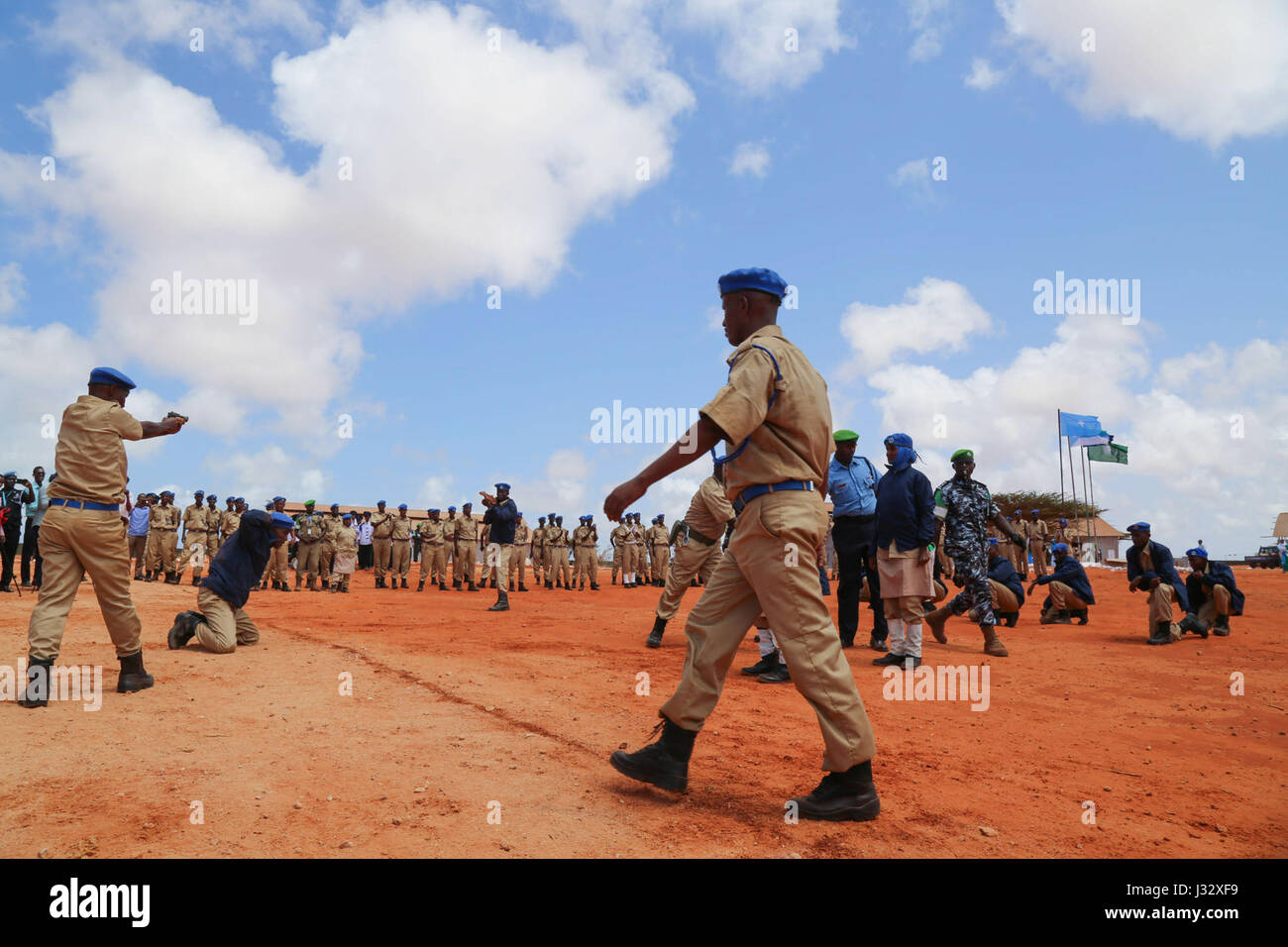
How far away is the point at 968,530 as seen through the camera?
847 cm

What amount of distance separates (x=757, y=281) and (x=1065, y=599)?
10.2 meters

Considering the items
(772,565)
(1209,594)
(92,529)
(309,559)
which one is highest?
(92,529)

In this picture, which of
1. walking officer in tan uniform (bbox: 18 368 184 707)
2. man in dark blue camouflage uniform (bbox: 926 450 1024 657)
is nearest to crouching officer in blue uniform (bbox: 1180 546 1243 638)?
man in dark blue camouflage uniform (bbox: 926 450 1024 657)

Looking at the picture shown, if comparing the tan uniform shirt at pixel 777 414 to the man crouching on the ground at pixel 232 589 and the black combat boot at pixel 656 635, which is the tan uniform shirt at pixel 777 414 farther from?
the man crouching on the ground at pixel 232 589

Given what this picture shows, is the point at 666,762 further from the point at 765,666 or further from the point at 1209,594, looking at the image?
the point at 1209,594

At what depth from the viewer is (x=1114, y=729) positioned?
16.4 feet

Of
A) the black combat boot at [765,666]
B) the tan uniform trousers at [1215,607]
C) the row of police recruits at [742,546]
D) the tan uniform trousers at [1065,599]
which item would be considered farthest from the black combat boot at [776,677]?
the tan uniform trousers at [1065,599]

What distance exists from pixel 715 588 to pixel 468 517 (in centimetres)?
1683

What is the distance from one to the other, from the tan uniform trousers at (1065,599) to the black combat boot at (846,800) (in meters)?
9.89

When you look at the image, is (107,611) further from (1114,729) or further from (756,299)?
(1114,729)

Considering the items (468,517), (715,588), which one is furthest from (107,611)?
(468,517)

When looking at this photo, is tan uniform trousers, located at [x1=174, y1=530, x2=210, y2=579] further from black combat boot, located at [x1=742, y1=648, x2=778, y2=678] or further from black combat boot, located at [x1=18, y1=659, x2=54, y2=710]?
black combat boot, located at [x1=742, y1=648, x2=778, y2=678]

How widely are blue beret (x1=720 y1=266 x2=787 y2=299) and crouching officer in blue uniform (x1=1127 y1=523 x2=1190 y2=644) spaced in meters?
8.26

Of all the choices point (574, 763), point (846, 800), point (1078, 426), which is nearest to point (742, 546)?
point (846, 800)
